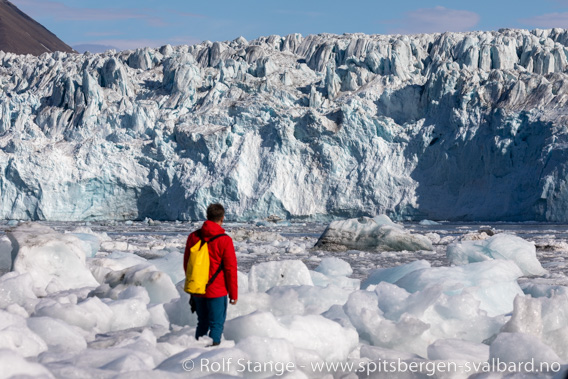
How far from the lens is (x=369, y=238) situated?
49.9ft

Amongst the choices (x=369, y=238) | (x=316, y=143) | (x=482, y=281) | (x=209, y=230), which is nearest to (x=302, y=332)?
(x=209, y=230)

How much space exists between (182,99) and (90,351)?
113 ft

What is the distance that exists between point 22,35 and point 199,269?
121063 millimetres

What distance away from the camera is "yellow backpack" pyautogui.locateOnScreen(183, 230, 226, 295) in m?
4.09

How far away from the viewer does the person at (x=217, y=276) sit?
4102mm

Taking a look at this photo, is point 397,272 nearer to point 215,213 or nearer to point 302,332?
point 302,332

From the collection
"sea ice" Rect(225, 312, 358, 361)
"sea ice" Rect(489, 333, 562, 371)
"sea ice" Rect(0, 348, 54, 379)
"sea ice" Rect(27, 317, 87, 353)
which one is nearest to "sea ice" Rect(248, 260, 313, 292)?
"sea ice" Rect(225, 312, 358, 361)

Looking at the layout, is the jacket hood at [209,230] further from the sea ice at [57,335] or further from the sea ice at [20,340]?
the sea ice at [20,340]

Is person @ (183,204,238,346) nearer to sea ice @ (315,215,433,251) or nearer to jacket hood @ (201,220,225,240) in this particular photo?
jacket hood @ (201,220,225,240)

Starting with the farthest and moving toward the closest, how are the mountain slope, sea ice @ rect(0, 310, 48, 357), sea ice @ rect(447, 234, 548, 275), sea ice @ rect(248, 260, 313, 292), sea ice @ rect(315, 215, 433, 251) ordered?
the mountain slope, sea ice @ rect(315, 215, 433, 251), sea ice @ rect(447, 234, 548, 275), sea ice @ rect(248, 260, 313, 292), sea ice @ rect(0, 310, 48, 357)

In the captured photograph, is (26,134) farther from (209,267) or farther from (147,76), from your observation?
(209,267)

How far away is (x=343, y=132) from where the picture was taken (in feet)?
105

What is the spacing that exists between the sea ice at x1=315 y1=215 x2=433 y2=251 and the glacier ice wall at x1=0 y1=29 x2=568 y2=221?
14.9 m

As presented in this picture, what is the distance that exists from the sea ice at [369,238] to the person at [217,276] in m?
10.9
